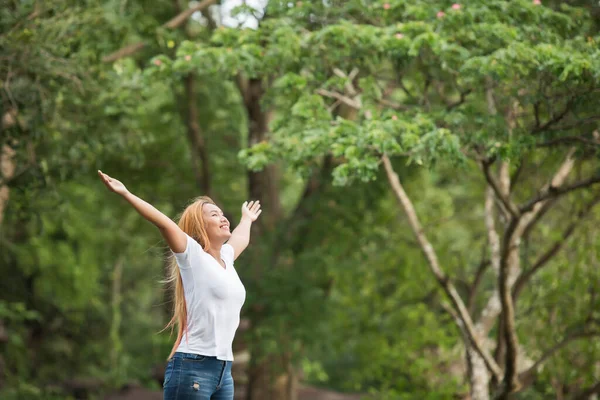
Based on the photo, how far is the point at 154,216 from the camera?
12.0 feet

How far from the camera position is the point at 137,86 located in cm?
914

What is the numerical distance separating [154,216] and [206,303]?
537 mm

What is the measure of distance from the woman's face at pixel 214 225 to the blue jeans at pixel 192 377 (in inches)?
24.0

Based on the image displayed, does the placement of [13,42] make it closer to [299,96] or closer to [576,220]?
[299,96]

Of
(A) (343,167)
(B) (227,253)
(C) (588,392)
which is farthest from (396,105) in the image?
(B) (227,253)

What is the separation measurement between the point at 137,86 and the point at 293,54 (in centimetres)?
208

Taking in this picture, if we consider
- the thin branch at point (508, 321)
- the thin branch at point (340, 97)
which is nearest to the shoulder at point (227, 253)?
the thin branch at point (340, 97)

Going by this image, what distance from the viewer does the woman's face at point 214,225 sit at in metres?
4.16

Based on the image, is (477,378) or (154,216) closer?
(154,216)

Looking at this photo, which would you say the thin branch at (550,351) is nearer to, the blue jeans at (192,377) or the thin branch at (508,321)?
the thin branch at (508,321)

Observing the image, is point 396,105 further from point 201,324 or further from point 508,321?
point 201,324

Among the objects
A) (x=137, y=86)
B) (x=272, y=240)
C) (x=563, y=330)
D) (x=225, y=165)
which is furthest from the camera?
(x=225, y=165)

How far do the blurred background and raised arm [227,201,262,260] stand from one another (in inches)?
25.1

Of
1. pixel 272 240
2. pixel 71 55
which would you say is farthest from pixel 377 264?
pixel 71 55
